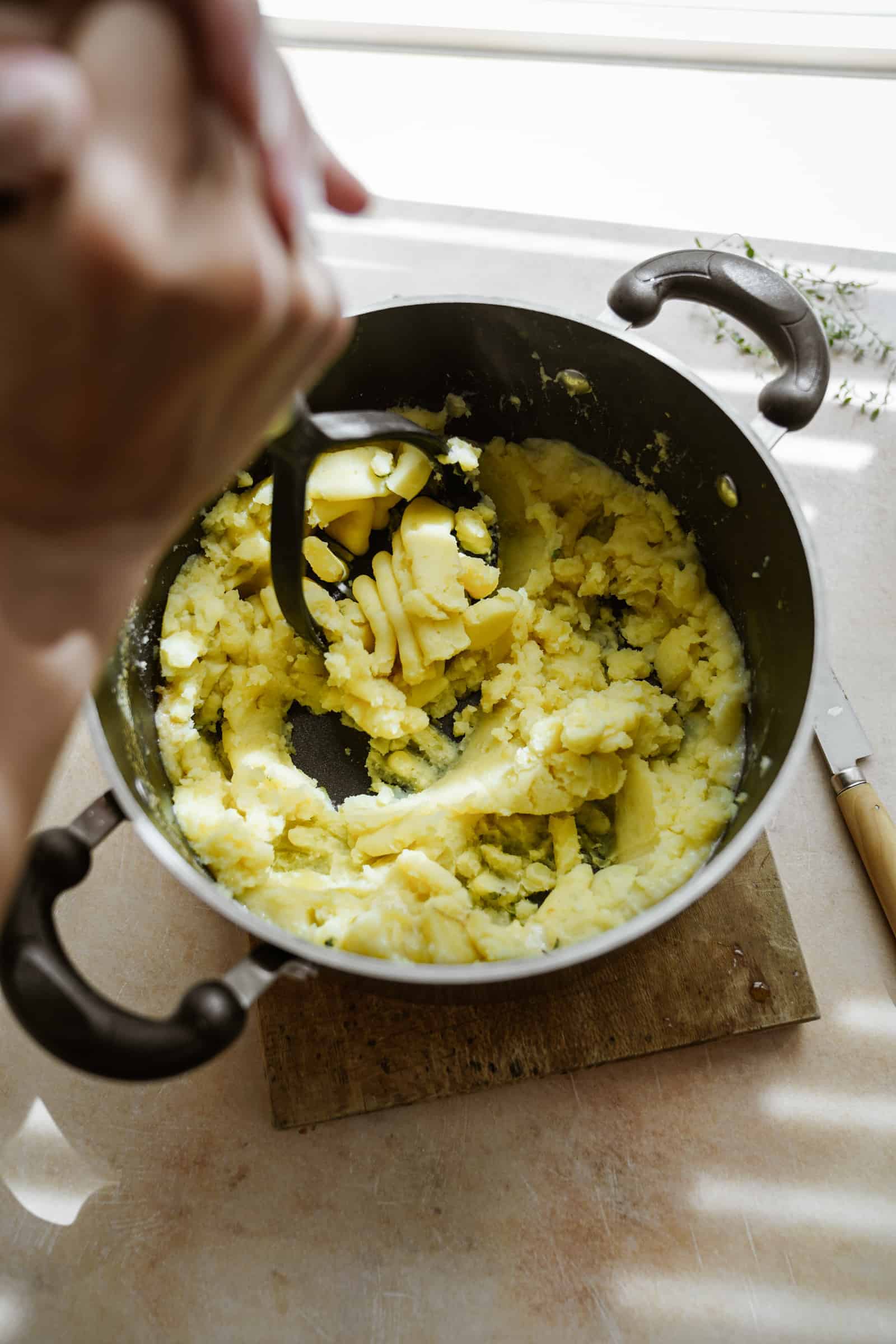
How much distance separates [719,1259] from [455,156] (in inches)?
57.5

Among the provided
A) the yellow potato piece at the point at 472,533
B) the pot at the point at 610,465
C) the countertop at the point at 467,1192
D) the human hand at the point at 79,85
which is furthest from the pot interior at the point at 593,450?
the human hand at the point at 79,85

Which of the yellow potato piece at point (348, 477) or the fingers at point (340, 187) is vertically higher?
the fingers at point (340, 187)

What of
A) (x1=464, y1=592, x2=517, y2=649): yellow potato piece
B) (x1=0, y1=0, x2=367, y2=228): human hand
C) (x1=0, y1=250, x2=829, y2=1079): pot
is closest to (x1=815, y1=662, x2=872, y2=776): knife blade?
(x1=0, y1=250, x2=829, y2=1079): pot

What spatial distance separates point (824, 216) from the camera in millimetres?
1315

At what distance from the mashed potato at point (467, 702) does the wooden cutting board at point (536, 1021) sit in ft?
0.32

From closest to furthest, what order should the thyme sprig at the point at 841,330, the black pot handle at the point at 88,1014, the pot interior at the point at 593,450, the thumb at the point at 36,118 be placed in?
the thumb at the point at 36,118
the black pot handle at the point at 88,1014
the pot interior at the point at 593,450
the thyme sprig at the point at 841,330

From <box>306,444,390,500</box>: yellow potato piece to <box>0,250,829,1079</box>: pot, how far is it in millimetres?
82

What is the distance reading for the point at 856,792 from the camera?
3.22 ft

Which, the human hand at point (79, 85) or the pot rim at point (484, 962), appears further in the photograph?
the pot rim at point (484, 962)

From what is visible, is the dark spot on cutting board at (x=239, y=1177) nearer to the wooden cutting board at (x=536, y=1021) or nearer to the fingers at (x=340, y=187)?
the wooden cutting board at (x=536, y=1021)

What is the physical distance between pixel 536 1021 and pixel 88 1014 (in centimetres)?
45

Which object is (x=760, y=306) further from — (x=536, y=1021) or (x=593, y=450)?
(x=536, y=1021)

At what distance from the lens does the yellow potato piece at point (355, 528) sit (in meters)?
1.01

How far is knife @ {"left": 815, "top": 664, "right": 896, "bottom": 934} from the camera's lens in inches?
37.4
